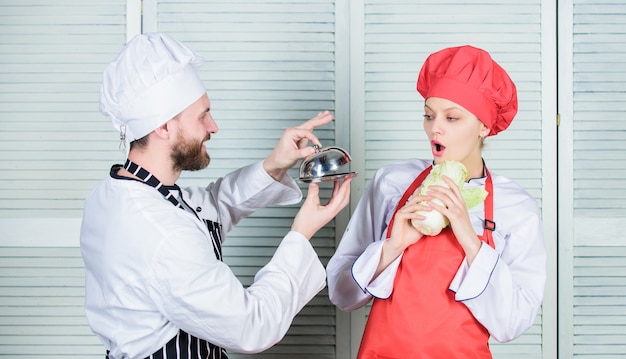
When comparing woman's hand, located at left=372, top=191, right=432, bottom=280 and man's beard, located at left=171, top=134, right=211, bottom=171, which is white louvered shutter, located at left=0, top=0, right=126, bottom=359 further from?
woman's hand, located at left=372, top=191, right=432, bottom=280

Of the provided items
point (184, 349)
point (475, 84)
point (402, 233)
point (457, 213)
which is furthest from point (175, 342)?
point (475, 84)

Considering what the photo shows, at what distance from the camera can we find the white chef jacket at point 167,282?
4.35 feet

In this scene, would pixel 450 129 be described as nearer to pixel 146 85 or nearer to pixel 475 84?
pixel 475 84

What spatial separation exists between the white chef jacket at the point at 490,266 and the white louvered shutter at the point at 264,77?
71 cm

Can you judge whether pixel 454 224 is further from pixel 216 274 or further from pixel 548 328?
pixel 548 328

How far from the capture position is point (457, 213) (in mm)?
1354

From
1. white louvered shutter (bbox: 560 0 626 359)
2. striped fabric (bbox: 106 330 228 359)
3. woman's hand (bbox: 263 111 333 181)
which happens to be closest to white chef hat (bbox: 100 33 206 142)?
woman's hand (bbox: 263 111 333 181)

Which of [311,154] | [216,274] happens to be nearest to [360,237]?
[311,154]

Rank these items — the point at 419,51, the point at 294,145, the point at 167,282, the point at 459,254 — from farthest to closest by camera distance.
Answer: the point at 419,51, the point at 294,145, the point at 459,254, the point at 167,282

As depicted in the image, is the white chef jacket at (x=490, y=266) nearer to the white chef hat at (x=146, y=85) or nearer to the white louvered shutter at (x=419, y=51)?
the white chef hat at (x=146, y=85)

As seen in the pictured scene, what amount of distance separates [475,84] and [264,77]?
108 centimetres

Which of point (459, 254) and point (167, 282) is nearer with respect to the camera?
point (167, 282)

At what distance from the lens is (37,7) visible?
2393 mm

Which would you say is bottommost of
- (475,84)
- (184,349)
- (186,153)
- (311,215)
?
(184,349)
